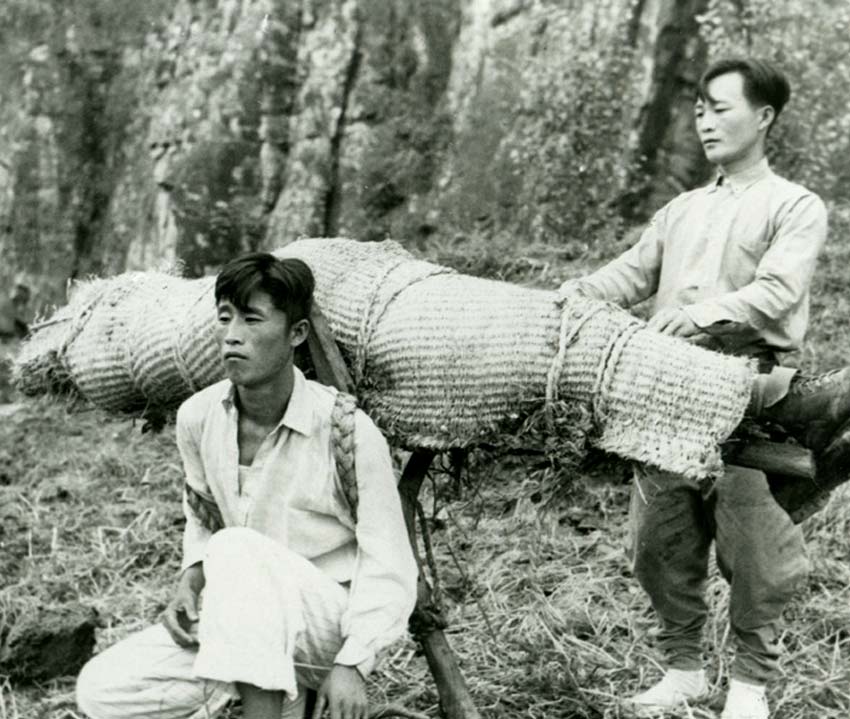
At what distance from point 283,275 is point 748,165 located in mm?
1312

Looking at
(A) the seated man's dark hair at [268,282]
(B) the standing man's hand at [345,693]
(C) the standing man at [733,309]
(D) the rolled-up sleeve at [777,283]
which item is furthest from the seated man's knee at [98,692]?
(D) the rolled-up sleeve at [777,283]


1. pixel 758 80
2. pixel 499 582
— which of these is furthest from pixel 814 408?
pixel 499 582

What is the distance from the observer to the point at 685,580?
3.31 metres

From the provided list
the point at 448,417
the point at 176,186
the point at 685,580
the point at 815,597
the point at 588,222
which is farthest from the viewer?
the point at 176,186

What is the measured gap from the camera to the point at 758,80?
3.03 meters

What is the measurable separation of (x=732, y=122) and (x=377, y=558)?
1466mm

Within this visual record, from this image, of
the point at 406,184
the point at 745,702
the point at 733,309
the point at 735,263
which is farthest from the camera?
the point at 406,184

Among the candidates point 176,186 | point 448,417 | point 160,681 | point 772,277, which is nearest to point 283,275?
point 448,417

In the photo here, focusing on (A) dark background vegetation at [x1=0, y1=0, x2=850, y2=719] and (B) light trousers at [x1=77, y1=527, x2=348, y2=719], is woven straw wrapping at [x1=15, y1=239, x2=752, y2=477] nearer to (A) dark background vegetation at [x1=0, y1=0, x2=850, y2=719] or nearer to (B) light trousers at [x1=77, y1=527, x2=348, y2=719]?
(B) light trousers at [x1=77, y1=527, x2=348, y2=719]

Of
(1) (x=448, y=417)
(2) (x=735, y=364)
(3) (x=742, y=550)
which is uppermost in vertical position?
(2) (x=735, y=364)

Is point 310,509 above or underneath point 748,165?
underneath

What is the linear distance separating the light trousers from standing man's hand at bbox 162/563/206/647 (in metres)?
0.03

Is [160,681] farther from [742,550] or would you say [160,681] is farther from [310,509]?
[742,550]

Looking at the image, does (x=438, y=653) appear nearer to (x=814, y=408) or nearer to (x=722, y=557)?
(x=722, y=557)
